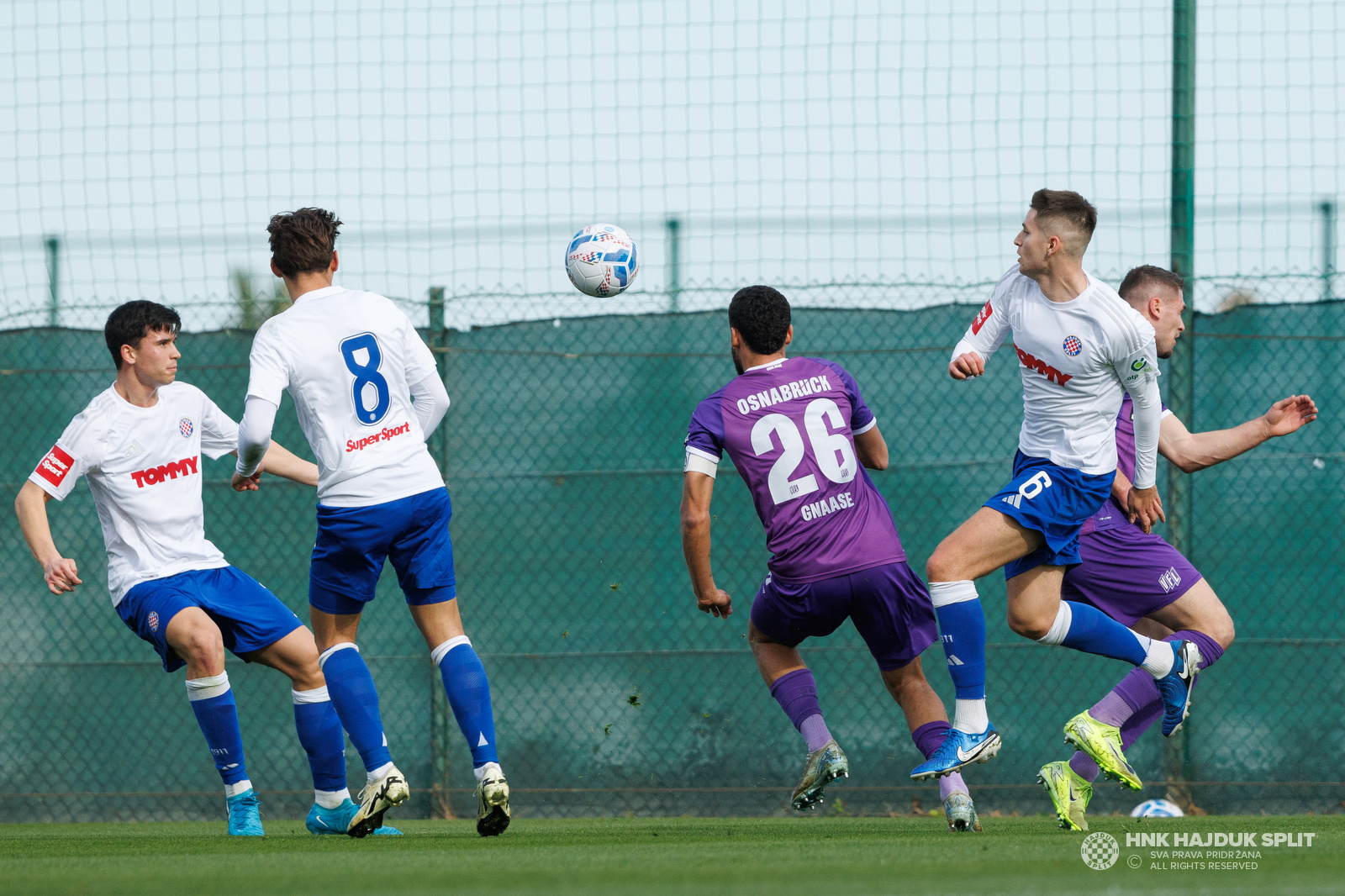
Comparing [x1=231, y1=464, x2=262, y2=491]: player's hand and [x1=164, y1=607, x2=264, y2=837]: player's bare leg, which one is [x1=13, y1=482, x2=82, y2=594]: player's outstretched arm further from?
[x1=231, y1=464, x2=262, y2=491]: player's hand

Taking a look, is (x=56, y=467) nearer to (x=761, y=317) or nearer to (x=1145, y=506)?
(x=761, y=317)

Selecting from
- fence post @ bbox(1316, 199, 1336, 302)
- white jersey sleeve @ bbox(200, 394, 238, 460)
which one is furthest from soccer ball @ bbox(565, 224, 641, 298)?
fence post @ bbox(1316, 199, 1336, 302)

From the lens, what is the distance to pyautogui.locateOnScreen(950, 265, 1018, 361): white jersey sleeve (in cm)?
474

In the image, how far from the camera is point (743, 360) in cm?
474

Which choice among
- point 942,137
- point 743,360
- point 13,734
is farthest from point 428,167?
point 13,734

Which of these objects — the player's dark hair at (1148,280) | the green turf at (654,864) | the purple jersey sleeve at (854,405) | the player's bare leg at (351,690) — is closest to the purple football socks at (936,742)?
the green turf at (654,864)

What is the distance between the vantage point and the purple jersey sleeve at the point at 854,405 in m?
4.75

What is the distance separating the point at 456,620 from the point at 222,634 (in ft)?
3.49

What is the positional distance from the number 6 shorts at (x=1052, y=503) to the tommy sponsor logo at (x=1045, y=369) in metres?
0.29

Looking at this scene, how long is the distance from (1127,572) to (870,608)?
1150 millimetres

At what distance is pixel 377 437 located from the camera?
14.8ft

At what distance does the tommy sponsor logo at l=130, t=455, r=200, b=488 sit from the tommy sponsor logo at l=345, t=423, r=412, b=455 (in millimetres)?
1100

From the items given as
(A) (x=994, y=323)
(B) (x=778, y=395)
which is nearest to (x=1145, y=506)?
(A) (x=994, y=323)

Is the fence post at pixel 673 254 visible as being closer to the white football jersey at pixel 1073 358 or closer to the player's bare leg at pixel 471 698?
the white football jersey at pixel 1073 358
